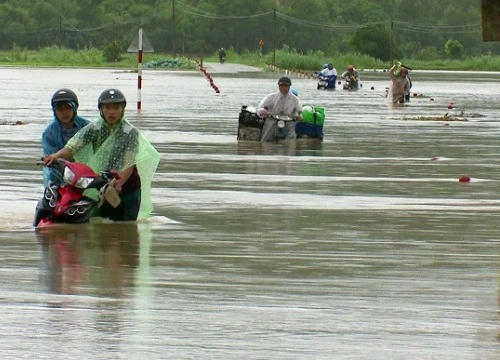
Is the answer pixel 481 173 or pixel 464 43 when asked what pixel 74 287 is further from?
pixel 464 43

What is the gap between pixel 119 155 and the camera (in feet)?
44.4

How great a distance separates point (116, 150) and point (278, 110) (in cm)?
1260

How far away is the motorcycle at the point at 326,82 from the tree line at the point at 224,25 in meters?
103

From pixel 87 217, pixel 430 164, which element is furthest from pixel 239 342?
pixel 430 164

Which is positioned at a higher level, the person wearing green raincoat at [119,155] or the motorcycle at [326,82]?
the person wearing green raincoat at [119,155]

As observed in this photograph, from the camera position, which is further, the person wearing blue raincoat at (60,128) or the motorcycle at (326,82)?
the motorcycle at (326,82)

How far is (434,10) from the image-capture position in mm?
181000

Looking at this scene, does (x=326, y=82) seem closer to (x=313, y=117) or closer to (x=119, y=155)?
(x=313, y=117)

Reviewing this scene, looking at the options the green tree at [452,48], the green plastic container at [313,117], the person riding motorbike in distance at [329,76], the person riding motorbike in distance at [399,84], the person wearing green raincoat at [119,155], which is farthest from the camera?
the green tree at [452,48]

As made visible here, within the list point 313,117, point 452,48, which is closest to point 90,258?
point 313,117

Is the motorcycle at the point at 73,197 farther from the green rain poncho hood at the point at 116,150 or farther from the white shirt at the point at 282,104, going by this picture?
the white shirt at the point at 282,104

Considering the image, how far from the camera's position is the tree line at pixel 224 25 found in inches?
6550

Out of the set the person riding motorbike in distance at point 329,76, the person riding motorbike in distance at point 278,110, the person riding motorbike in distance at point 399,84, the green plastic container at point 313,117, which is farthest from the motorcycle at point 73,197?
the person riding motorbike in distance at point 329,76

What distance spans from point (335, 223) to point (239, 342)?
578cm
